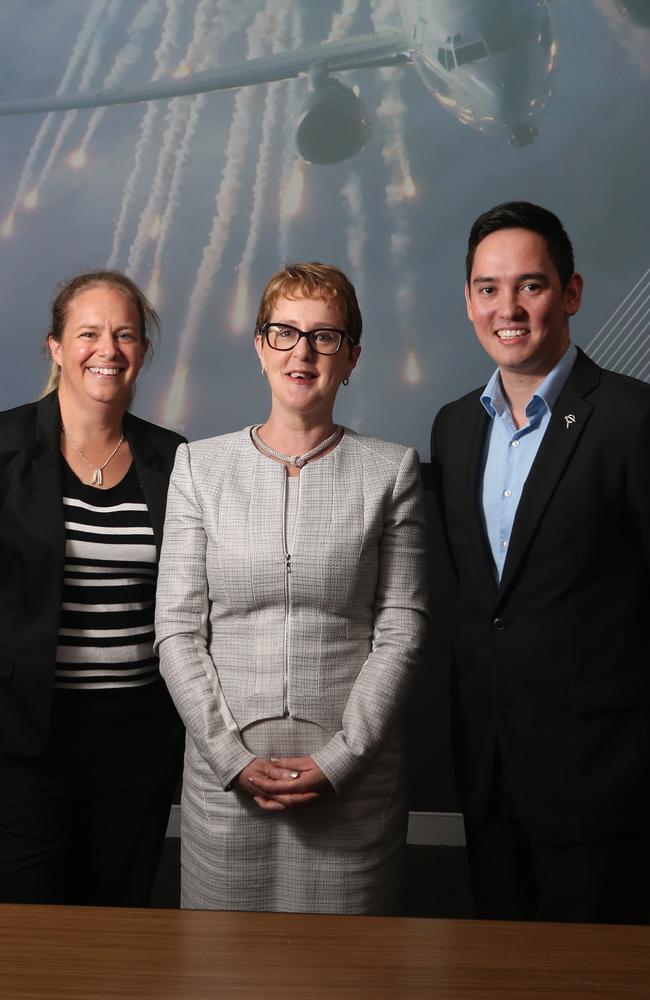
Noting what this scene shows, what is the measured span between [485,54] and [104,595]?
2619mm

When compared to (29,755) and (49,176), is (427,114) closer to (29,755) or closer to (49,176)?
(49,176)

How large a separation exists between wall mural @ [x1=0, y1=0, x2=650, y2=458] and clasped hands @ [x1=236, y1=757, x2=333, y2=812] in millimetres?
1960

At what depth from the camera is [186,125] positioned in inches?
143

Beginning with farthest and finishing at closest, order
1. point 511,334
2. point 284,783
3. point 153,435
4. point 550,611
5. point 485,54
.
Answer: point 485,54
point 153,435
point 511,334
point 550,611
point 284,783

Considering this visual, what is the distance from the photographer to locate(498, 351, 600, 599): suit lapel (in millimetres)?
1890

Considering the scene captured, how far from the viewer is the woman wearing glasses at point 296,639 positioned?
1.81 meters

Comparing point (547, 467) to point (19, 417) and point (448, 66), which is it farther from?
point (448, 66)

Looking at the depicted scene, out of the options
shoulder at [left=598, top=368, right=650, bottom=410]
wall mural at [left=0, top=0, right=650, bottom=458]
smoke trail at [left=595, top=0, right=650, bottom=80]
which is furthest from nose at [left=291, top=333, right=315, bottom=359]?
smoke trail at [left=595, top=0, right=650, bottom=80]

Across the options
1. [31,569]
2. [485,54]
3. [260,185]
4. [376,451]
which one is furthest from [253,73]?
[31,569]

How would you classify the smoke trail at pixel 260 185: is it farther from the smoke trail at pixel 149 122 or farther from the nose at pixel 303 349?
the nose at pixel 303 349

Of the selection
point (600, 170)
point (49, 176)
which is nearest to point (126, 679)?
point (49, 176)

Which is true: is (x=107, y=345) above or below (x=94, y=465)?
above

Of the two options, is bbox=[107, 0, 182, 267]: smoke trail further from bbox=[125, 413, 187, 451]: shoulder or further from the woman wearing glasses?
the woman wearing glasses

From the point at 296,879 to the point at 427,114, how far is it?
9.08 feet
